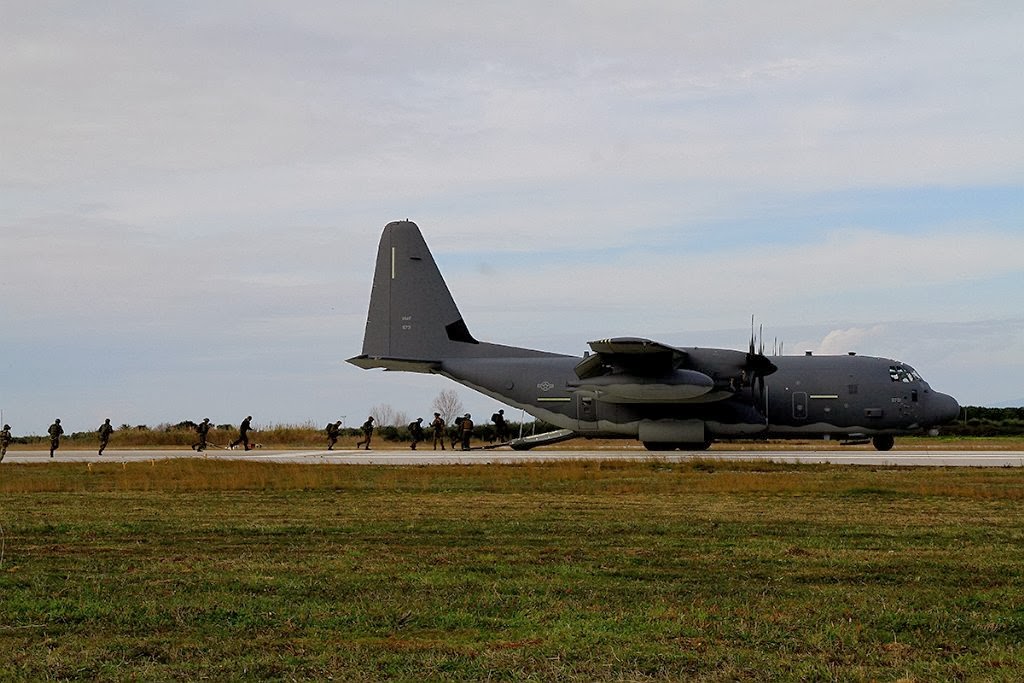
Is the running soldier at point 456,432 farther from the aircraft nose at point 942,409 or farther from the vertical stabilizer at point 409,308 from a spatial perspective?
the aircraft nose at point 942,409

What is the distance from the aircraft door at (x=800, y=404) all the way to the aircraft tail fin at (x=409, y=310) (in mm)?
10932

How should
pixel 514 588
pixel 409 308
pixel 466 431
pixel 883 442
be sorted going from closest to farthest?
pixel 514 588 → pixel 883 442 → pixel 409 308 → pixel 466 431

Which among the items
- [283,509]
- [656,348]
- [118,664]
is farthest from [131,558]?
[656,348]

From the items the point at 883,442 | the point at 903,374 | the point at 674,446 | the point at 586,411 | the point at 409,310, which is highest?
the point at 409,310

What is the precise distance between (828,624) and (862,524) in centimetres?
701

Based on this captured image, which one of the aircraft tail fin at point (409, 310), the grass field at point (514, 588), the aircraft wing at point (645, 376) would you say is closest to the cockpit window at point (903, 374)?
the aircraft wing at point (645, 376)

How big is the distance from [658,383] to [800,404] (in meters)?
4.90

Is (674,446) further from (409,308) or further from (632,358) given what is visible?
(409,308)

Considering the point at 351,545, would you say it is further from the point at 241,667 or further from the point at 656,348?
the point at 656,348

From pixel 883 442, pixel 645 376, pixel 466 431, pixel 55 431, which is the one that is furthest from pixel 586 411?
pixel 55 431

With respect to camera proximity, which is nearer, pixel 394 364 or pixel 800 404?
pixel 800 404

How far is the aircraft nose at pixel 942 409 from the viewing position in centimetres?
3647

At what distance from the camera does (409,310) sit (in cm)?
3919

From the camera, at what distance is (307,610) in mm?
8750
